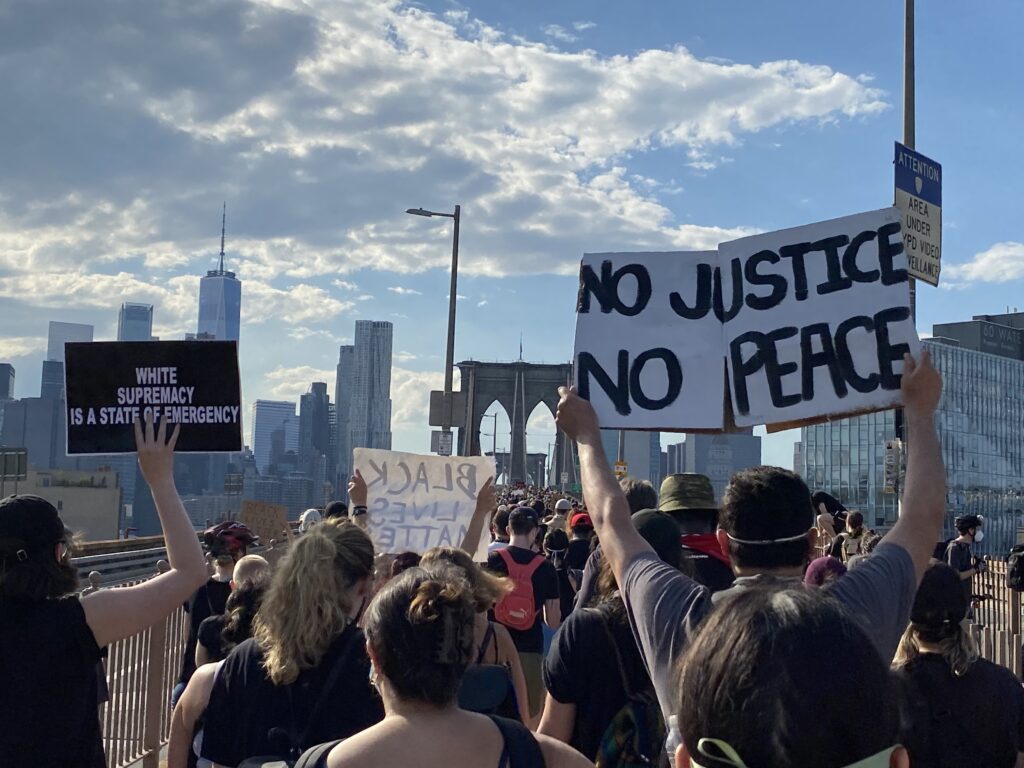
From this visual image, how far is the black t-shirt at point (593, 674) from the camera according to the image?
359 centimetres

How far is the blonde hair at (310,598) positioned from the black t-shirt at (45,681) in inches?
20.7

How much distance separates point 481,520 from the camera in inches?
293

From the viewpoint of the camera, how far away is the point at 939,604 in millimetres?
3537

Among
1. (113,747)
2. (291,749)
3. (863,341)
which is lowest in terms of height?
(113,747)

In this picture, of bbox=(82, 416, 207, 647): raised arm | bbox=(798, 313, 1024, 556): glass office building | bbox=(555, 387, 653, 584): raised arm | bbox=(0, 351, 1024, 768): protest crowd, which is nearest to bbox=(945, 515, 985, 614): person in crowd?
bbox=(0, 351, 1024, 768): protest crowd

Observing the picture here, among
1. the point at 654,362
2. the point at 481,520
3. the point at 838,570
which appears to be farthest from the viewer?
the point at 481,520

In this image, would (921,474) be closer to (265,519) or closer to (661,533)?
(661,533)

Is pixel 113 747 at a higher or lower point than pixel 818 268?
lower

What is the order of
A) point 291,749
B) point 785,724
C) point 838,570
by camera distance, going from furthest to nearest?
1. point 838,570
2. point 291,749
3. point 785,724

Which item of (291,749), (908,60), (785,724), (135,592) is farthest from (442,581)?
(908,60)

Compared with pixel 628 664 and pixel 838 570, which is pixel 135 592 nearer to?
pixel 628 664

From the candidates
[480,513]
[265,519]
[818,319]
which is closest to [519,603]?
[480,513]

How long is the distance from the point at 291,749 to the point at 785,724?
2.16m

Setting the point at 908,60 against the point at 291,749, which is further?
the point at 908,60
